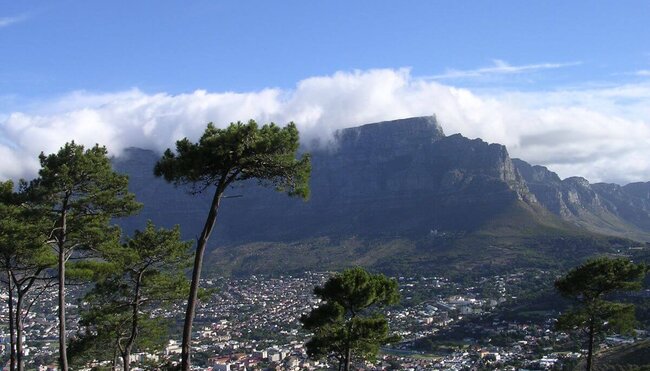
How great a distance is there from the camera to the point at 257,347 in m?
64.3

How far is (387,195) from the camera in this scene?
171 m

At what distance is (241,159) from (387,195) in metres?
159

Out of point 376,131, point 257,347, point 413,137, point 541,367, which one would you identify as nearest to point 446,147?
point 413,137

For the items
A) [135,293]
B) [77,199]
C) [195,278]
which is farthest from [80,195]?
[195,278]

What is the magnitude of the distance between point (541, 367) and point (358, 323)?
999 inches

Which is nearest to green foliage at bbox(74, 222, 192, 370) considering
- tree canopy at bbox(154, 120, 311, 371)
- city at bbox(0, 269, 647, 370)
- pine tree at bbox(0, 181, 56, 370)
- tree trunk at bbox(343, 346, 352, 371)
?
city at bbox(0, 269, 647, 370)

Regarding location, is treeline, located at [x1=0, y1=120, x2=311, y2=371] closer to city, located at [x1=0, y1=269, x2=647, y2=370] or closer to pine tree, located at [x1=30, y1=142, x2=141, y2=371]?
pine tree, located at [x1=30, y1=142, x2=141, y2=371]

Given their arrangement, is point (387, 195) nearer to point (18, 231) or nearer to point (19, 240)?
point (19, 240)

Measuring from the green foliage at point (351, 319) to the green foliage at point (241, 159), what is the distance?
358 inches

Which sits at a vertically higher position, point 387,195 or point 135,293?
point 387,195

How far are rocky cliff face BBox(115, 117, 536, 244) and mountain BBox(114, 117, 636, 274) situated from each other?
30 centimetres

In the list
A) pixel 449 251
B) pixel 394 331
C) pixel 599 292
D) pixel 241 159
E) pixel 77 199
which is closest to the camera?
pixel 241 159

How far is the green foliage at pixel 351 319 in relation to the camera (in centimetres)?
2211

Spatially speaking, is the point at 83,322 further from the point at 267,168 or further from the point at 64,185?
the point at 267,168
